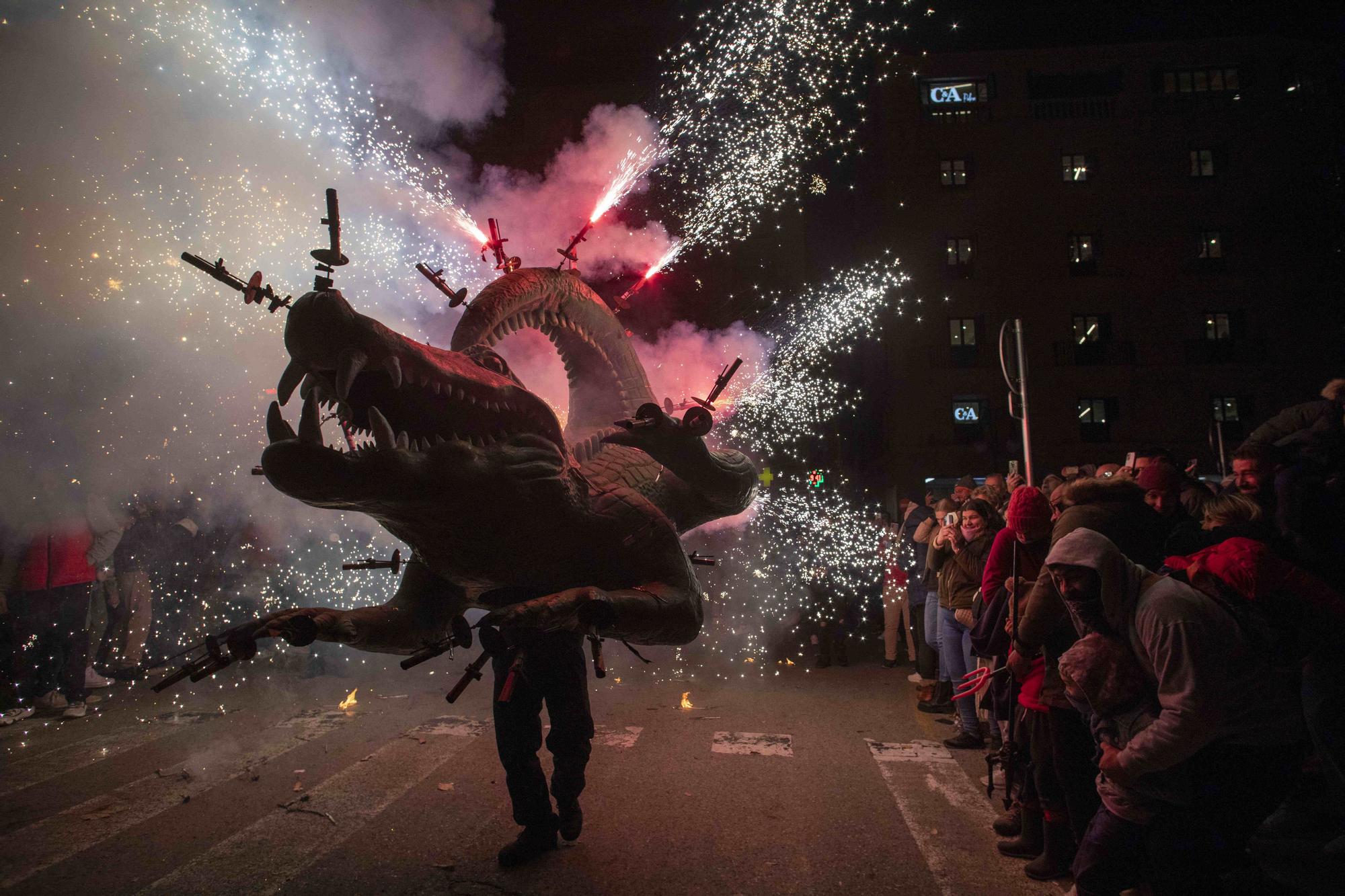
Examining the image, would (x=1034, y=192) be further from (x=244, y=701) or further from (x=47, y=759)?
(x=47, y=759)

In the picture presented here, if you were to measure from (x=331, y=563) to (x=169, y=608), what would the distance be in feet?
5.66

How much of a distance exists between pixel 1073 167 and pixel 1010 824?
22349mm

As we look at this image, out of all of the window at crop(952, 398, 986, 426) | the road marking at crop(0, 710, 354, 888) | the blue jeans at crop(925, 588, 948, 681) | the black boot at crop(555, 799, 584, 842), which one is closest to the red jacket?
the road marking at crop(0, 710, 354, 888)

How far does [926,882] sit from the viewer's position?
10.7ft

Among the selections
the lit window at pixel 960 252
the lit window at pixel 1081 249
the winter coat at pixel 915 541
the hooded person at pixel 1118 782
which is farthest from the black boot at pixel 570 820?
the lit window at pixel 1081 249

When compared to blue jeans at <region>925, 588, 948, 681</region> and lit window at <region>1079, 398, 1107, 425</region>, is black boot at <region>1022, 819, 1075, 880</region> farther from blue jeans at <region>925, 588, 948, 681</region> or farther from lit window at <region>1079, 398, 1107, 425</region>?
lit window at <region>1079, 398, 1107, 425</region>

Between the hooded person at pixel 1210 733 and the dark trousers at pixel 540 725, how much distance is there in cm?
220

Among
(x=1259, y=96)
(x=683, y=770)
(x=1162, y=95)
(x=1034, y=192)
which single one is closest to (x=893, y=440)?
(x=1034, y=192)

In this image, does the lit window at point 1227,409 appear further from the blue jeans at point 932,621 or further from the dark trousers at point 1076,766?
the dark trousers at point 1076,766

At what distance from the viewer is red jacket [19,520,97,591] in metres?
6.82

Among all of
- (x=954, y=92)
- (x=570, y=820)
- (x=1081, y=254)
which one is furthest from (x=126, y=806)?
(x=954, y=92)

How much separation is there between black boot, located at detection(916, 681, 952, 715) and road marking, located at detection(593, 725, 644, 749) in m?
2.55

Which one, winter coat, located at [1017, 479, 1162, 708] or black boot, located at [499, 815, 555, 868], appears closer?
winter coat, located at [1017, 479, 1162, 708]

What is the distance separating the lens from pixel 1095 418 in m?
20.6
